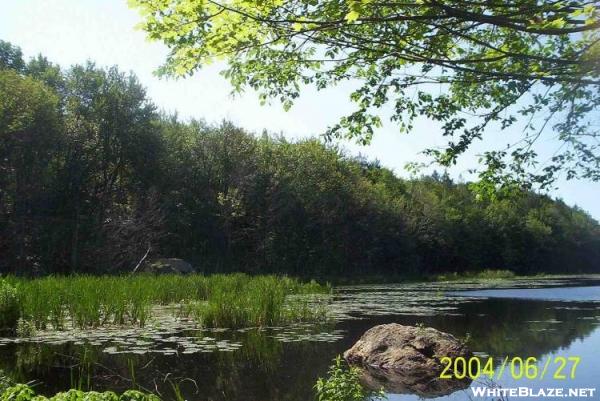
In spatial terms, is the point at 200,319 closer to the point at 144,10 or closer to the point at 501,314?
the point at 144,10

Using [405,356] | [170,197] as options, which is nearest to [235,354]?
[405,356]

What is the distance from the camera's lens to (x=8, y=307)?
11.2 metres

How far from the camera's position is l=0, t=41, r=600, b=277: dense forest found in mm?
30984

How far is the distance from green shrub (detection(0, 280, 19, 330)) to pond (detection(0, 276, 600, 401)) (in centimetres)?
86

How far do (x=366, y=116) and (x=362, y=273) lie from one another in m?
46.4

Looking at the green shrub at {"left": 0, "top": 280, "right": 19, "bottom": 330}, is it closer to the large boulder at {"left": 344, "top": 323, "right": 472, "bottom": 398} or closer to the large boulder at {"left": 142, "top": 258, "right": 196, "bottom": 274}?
the large boulder at {"left": 344, "top": 323, "right": 472, "bottom": 398}

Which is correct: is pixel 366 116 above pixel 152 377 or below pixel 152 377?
above

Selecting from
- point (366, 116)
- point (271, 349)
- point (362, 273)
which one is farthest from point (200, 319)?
point (362, 273)

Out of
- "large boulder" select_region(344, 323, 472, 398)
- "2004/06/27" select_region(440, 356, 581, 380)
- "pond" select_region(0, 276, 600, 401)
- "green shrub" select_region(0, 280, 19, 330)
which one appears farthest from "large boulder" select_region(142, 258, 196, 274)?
"2004/06/27" select_region(440, 356, 581, 380)

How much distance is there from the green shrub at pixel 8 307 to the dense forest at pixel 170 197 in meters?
15.4

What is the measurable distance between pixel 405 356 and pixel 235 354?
2966 millimetres

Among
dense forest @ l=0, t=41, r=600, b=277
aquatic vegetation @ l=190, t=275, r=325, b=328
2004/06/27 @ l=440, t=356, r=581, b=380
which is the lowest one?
2004/06/27 @ l=440, t=356, r=581, b=380

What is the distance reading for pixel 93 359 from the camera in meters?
8.69

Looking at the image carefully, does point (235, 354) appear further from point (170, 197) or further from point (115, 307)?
point (170, 197)
